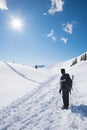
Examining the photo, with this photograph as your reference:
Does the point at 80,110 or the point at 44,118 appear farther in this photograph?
the point at 80,110

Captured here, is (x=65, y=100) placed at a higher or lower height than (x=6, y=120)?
higher

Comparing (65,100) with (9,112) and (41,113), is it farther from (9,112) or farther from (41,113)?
(9,112)

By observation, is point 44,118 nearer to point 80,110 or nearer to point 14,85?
point 80,110

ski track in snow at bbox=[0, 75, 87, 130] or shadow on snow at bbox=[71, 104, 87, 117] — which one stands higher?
shadow on snow at bbox=[71, 104, 87, 117]

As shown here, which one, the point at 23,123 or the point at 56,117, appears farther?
the point at 56,117

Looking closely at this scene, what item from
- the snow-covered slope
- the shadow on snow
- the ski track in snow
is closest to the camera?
the ski track in snow

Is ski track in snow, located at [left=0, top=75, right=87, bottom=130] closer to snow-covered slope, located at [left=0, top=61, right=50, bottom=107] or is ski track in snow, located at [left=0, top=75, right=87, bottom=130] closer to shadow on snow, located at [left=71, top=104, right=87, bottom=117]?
shadow on snow, located at [left=71, top=104, right=87, bottom=117]

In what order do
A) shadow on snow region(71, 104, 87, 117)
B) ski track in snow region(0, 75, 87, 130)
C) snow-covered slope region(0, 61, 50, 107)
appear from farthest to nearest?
snow-covered slope region(0, 61, 50, 107) → shadow on snow region(71, 104, 87, 117) → ski track in snow region(0, 75, 87, 130)

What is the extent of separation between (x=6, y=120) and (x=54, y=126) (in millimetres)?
2413

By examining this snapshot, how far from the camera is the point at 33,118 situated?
8.61m

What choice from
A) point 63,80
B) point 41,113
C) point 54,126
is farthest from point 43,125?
point 63,80

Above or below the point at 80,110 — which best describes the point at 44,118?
below

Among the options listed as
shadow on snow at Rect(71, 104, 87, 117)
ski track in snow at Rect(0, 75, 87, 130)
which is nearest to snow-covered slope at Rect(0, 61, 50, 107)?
ski track in snow at Rect(0, 75, 87, 130)

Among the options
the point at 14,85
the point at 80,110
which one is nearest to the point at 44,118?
the point at 80,110
